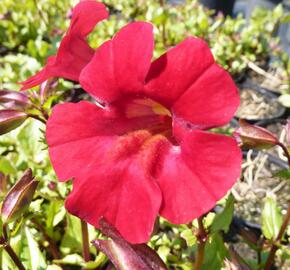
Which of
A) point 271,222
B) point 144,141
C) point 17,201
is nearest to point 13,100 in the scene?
point 17,201

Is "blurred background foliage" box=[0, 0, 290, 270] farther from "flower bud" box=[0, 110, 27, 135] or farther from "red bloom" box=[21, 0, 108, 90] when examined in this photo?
"red bloom" box=[21, 0, 108, 90]

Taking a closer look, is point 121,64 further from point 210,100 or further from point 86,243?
point 86,243

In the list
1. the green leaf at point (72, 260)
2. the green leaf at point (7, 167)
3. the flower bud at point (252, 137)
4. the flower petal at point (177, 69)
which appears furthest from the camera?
the green leaf at point (7, 167)

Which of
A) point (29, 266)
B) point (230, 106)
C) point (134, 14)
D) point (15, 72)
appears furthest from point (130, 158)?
point (134, 14)

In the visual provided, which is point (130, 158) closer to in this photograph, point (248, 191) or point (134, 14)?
point (248, 191)

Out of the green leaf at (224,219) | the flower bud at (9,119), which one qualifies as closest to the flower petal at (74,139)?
the flower bud at (9,119)

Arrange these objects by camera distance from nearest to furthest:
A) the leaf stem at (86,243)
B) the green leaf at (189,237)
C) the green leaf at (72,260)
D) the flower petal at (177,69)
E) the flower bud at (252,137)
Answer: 1. the flower petal at (177,69)
2. the flower bud at (252,137)
3. the green leaf at (189,237)
4. the leaf stem at (86,243)
5. the green leaf at (72,260)

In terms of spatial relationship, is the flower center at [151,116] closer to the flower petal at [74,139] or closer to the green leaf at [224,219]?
the flower petal at [74,139]

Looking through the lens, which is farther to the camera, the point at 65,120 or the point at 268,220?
the point at 268,220
